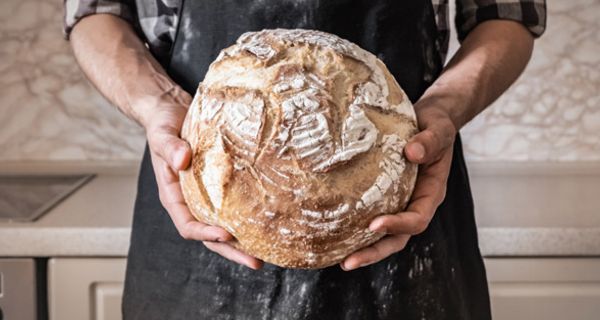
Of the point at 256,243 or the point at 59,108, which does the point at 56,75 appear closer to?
the point at 59,108

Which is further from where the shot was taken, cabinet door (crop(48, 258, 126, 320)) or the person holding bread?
cabinet door (crop(48, 258, 126, 320))

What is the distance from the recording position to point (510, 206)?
5.12 feet

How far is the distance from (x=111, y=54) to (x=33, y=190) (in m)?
0.81

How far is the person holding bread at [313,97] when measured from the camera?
81 cm

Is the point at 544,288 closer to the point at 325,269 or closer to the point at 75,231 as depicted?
the point at 325,269

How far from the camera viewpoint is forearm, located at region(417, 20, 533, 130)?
0.94m

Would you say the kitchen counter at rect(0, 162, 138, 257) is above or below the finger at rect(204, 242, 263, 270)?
below

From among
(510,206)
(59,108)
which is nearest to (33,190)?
(59,108)

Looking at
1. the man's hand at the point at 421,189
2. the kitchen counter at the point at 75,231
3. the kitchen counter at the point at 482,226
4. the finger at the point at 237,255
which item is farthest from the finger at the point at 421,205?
the kitchen counter at the point at 75,231

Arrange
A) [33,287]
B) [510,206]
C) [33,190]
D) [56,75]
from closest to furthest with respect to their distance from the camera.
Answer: [33,287]
[510,206]
[33,190]
[56,75]

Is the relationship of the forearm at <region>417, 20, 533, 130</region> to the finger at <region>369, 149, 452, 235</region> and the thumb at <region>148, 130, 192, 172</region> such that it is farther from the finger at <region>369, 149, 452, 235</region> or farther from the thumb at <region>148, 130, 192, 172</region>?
the thumb at <region>148, 130, 192, 172</region>

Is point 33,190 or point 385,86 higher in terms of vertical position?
point 385,86

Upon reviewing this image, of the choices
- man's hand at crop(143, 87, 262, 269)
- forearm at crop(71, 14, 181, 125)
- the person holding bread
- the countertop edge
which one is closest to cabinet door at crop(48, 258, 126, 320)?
the countertop edge

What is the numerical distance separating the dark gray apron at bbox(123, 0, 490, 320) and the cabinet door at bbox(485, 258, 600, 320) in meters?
0.40
